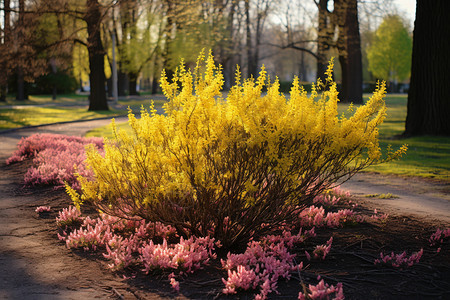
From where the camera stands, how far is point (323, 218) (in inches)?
230

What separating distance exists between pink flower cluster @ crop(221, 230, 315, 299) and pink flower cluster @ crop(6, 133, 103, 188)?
2469 millimetres

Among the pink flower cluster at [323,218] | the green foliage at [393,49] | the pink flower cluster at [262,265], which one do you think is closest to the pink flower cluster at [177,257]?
the pink flower cluster at [262,265]

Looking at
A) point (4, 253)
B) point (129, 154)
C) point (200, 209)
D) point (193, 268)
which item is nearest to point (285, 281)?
point (193, 268)

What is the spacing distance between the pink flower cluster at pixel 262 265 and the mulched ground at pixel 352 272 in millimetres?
85

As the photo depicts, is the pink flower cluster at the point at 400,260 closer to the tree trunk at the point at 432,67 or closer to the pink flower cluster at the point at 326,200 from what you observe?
the pink flower cluster at the point at 326,200

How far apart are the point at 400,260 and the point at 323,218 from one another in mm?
1499

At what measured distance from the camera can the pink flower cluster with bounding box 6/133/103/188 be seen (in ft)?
26.9

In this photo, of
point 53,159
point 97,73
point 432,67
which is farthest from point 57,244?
point 97,73

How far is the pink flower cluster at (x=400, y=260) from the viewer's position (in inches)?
173

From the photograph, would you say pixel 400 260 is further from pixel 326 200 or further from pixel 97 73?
pixel 97 73

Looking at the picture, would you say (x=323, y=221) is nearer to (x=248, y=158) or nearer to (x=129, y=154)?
(x=248, y=158)

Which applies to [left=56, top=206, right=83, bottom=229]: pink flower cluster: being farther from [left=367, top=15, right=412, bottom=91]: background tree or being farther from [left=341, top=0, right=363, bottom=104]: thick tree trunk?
[left=367, top=15, right=412, bottom=91]: background tree

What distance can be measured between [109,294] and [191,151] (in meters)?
1.48

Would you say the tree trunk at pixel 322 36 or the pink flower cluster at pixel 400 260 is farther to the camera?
the tree trunk at pixel 322 36
